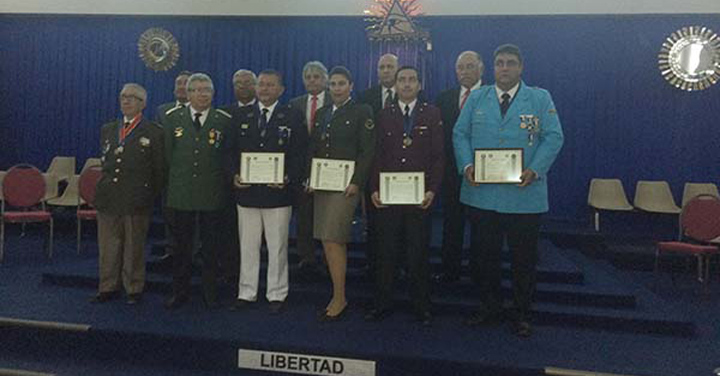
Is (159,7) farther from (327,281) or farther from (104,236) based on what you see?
(327,281)

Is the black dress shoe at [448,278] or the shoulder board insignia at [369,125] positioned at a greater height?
the shoulder board insignia at [369,125]

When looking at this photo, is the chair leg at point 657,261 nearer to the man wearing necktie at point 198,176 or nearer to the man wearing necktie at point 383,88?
the man wearing necktie at point 383,88

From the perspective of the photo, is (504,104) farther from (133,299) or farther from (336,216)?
(133,299)

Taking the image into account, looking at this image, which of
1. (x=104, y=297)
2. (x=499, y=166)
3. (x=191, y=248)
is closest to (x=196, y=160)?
(x=191, y=248)

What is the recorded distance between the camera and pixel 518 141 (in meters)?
3.12

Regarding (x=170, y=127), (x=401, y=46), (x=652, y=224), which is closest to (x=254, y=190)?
(x=170, y=127)

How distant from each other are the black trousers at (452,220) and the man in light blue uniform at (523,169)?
0.43 metres

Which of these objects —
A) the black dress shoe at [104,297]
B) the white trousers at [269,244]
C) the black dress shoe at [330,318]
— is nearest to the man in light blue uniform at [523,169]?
the black dress shoe at [330,318]

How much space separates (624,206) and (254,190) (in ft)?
16.8

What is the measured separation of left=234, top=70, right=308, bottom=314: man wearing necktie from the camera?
134 inches

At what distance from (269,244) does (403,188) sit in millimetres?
982

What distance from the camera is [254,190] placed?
11.2ft

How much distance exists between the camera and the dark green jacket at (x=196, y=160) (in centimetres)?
347

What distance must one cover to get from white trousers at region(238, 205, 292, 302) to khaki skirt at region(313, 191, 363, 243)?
291 mm
